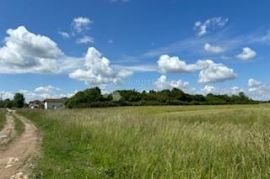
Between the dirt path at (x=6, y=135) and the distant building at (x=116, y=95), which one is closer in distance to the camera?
the dirt path at (x=6, y=135)

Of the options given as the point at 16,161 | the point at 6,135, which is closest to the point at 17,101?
the point at 6,135

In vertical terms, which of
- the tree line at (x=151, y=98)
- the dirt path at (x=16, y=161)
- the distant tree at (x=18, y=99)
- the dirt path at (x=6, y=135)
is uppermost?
the distant tree at (x=18, y=99)

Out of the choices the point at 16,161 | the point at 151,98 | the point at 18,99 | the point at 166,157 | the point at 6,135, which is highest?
the point at 18,99

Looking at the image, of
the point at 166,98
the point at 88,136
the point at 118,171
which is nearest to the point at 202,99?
the point at 166,98

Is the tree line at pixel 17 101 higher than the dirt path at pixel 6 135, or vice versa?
the tree line at pixel 17 101

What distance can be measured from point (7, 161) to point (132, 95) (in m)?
105

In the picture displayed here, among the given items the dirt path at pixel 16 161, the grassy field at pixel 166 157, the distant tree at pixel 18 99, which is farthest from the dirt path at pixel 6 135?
the distant tree at pixel 18 99

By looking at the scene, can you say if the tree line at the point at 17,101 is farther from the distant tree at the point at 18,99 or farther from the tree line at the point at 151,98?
the tree line at the point at 151,98

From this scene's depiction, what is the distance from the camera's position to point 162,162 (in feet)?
29.5

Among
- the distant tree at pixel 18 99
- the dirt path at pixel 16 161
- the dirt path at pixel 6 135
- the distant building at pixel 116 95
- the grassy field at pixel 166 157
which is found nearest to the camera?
the grassy field at pixel 166 157

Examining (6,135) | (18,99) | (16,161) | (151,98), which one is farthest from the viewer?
(18,99)

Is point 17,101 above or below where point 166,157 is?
above

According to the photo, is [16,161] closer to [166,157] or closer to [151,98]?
[166,157]

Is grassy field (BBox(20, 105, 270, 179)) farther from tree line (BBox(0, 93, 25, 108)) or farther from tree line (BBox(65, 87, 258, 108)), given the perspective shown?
tree line (BBox(0, 93, 25, 108))
